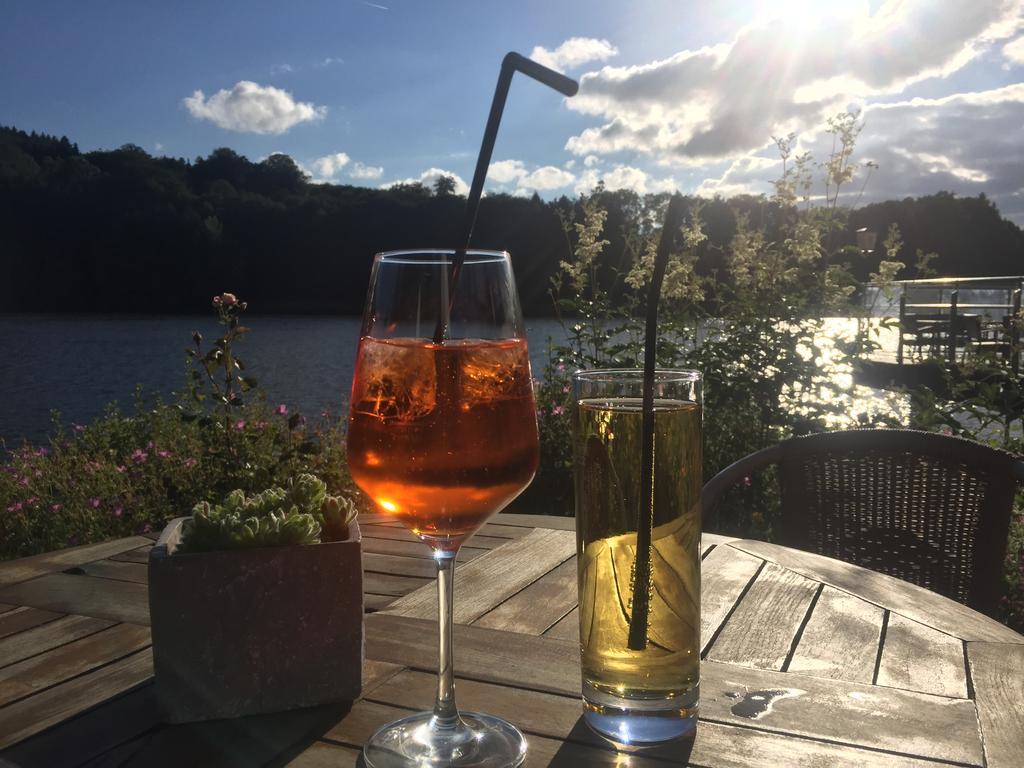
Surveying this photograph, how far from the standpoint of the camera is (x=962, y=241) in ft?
46.6

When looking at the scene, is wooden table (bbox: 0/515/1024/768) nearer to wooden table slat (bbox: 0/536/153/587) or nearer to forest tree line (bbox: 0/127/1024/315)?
wooden table slat (bbox: 0/536/153/587)

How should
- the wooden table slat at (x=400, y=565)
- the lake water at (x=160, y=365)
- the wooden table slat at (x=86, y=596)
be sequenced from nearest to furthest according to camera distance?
the wooden table slat at (x=86, y=596) < the wooden table slat at (x=400, y=565) < the lake water at (x=160, y=365)

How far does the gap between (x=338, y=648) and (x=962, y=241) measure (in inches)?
619

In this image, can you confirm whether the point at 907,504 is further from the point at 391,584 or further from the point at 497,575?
the point at 391,584

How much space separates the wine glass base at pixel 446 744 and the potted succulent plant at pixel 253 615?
11 centimetres

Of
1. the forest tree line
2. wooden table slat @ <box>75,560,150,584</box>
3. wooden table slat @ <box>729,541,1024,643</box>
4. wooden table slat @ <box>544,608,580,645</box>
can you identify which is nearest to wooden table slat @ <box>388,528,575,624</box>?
wooden table slat @ <box>544,608,580,645</box>

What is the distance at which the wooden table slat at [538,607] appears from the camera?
1146mm

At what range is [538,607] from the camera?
1.22 m

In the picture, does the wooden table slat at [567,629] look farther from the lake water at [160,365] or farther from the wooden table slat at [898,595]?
the lake water at [160,365]

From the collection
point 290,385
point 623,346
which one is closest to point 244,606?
point 623,346

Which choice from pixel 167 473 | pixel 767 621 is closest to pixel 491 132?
pixel 767 621

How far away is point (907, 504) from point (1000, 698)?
4.74 ft

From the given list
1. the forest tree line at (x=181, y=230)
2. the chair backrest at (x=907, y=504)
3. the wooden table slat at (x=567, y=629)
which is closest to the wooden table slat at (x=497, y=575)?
the wooden table slat at (x=567, y=629)

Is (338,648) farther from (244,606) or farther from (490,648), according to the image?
(490,648)
